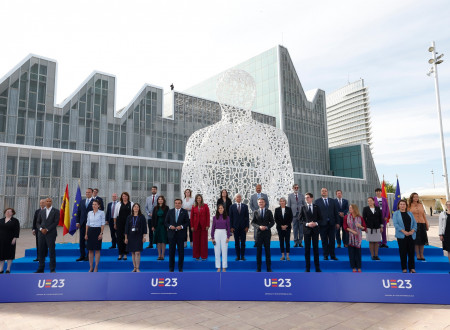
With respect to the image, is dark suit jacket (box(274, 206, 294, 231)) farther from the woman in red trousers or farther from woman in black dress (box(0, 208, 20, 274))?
woman in black dress (box(0, 208, 20, 274))

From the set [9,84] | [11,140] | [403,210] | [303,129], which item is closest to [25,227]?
[11,140]

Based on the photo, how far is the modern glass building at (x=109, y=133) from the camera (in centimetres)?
2139

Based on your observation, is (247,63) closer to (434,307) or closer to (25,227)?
(25,227)

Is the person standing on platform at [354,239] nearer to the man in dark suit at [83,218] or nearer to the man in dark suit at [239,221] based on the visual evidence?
the man in dark suit at [239,221]

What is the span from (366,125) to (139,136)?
3616 inches

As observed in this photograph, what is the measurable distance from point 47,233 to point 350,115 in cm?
11469

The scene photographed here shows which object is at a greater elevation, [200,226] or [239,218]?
[239,218]

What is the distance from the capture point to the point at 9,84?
84.9 ft

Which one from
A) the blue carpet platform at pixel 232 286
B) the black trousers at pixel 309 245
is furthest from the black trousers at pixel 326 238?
the blue carpet platform at pixel 232 286

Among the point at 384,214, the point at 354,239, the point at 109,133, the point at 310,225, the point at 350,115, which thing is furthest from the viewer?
the point at 350,115

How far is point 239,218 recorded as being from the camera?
6516mm

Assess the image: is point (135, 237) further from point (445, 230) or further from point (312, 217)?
point (445, 230)

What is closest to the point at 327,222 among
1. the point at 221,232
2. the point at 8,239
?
the point at 221,232

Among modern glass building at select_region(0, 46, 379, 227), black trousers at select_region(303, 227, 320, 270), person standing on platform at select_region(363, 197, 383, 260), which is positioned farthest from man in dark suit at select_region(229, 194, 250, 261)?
modern glass building at select_region(0, 46, 379, 227)
